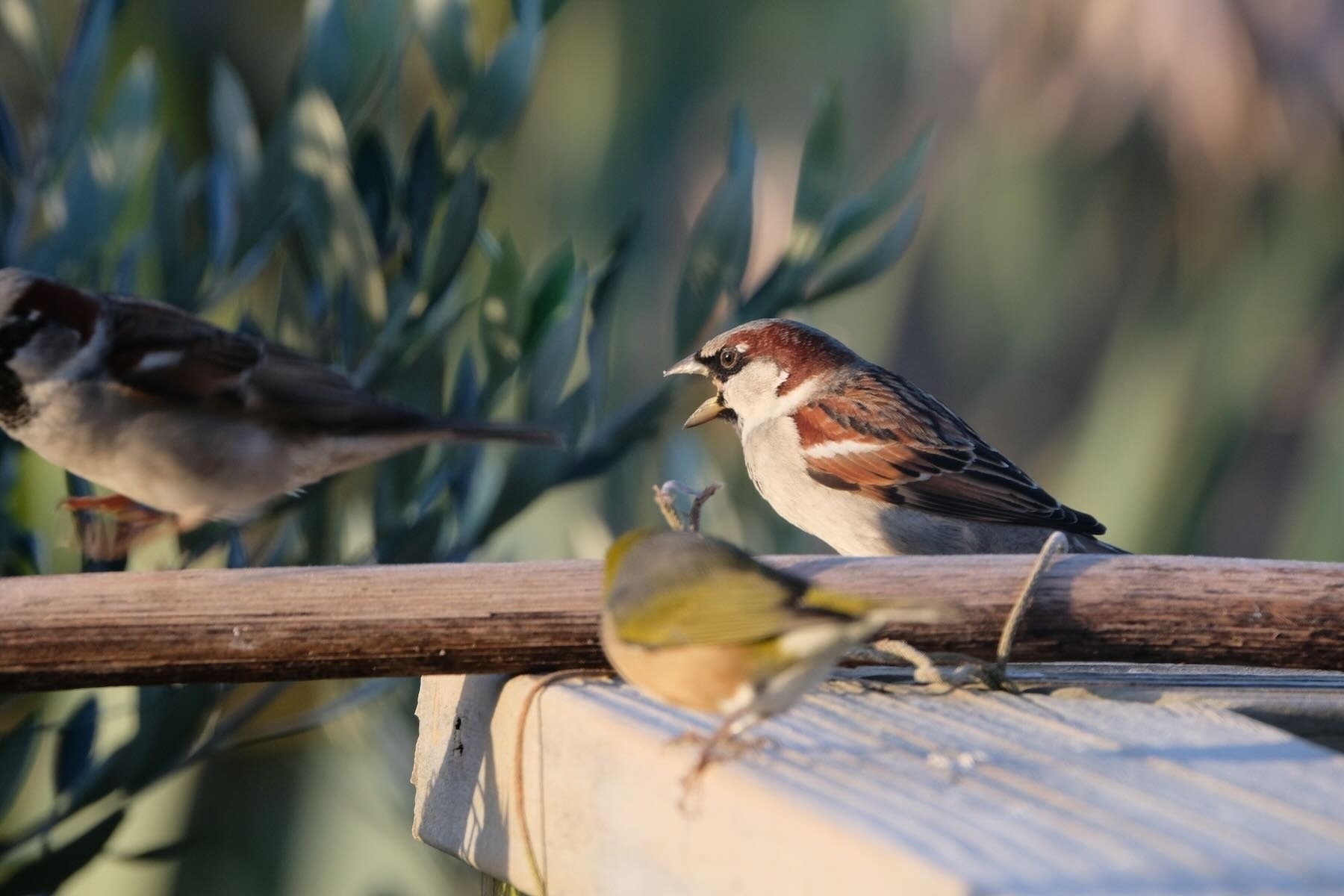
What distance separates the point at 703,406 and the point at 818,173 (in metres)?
0.66

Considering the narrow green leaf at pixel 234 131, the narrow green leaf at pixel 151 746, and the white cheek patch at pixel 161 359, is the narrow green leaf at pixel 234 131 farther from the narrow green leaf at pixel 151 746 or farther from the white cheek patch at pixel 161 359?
the narrow green leaf at pixel 151 746

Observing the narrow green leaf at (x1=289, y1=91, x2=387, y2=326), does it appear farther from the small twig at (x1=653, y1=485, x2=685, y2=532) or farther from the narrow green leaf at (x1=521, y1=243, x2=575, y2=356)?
the small twig at (x1=653, y1=485, x2=685, y2=532)

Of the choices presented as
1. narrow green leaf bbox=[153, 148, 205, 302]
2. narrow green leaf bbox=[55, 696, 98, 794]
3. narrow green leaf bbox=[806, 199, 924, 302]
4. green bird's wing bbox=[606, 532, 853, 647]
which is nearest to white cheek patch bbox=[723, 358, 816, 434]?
narrow green leaf bbox=[806, 199, 924, 302]

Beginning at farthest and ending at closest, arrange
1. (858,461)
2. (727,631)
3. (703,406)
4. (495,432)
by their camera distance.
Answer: (858,461)
(703,406)
(495,432)
(727,631)

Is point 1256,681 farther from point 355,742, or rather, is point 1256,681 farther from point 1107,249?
point 1107,249

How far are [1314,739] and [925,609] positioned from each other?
768 millimetres

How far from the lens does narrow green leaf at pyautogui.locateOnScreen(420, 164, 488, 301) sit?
2633mm

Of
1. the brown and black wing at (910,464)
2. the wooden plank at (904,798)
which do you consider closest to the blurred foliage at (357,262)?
the brown and black wing at (910,464)

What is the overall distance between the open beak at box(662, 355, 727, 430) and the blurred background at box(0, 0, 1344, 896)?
0.04 meters

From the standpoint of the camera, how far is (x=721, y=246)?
9.27 ft

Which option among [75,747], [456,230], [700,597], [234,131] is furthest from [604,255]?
[700,597]

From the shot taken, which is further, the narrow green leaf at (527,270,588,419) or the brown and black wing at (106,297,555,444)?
the narrow green leaf at (527,270,588,419)

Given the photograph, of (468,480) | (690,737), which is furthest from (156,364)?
(690,737)

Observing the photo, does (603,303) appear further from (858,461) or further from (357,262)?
(858,461)
